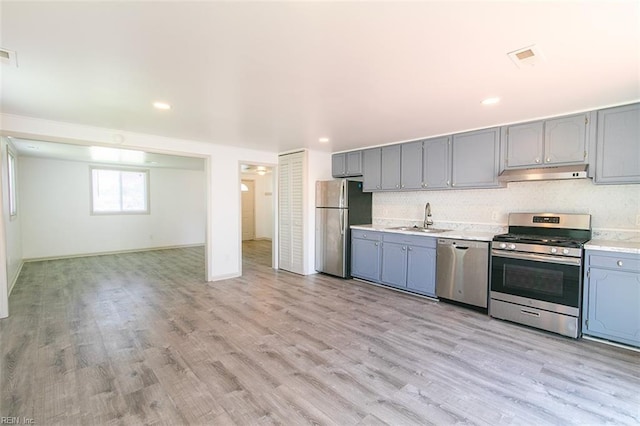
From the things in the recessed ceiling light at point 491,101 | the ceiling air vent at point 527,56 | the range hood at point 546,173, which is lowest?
the range hood at point 546,173

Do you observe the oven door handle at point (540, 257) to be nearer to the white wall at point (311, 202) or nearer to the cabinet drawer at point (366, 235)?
the cabinet drawer at point (366, 235)

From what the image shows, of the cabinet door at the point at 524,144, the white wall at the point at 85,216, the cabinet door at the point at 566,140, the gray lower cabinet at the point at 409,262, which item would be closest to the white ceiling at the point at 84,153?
the white wall at the point at 85,216

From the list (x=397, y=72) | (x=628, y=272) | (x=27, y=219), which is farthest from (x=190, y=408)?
(x=27, y=219)

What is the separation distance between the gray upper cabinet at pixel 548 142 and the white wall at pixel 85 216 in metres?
7.93

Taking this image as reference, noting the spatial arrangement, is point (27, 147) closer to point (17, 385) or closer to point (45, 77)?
point (45, 77)

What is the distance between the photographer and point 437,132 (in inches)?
159

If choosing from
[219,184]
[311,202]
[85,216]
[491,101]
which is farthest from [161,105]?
[85,216]

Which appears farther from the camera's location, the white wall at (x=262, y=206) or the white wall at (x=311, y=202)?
the white wall at (x=262, y=206)

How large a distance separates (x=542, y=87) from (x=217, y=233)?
15.3 feet

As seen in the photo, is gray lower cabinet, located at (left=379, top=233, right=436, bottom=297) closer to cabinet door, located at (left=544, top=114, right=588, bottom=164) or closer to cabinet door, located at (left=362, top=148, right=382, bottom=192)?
cabinet door, located at (left=362, top=148, right=382, bottom=192)

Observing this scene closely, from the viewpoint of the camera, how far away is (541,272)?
10.3 feet

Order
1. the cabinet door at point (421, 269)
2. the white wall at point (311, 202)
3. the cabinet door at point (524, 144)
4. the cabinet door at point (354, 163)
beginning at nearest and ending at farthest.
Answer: the cabinet door at point (524, 144)
the cabinet door at point (421, 269)
the cabinet door at point (354, 163)
the white wall at point (311, 202)

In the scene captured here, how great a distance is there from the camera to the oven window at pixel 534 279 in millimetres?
3043

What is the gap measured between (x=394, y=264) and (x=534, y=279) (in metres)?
1.76
